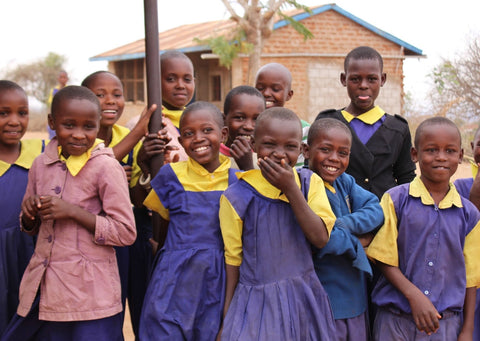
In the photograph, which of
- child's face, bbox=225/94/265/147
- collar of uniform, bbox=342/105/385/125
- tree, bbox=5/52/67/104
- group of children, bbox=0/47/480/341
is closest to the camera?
group of children, bbox=0/47/480/341

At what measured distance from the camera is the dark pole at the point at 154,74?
2.53 m

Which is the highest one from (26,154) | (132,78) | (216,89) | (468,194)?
(132,78)

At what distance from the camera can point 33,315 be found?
2.42 m

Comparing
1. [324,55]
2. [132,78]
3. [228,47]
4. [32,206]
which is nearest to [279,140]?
[32,206]

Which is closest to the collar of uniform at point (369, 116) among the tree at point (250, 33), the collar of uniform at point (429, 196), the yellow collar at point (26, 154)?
the collar of uniform at point (429, 196)

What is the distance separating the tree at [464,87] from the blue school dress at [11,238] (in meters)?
8.84

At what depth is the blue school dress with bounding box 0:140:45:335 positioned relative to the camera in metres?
2.68

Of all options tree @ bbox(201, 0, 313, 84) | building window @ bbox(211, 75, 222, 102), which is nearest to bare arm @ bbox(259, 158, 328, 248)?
tree @ bbox(201, 0, 313, 84)

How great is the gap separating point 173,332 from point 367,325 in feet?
2.92

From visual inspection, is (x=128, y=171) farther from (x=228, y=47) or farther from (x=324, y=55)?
(x=324, y=55)

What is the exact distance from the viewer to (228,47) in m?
12.8

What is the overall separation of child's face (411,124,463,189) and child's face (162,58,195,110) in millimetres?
1396

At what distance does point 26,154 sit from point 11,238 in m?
0.44

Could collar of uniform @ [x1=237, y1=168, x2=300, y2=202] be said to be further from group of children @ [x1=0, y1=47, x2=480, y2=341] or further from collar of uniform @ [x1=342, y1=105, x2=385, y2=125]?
collar of uniform @ [x1=342, y1=105, x2=385, y2=125]
